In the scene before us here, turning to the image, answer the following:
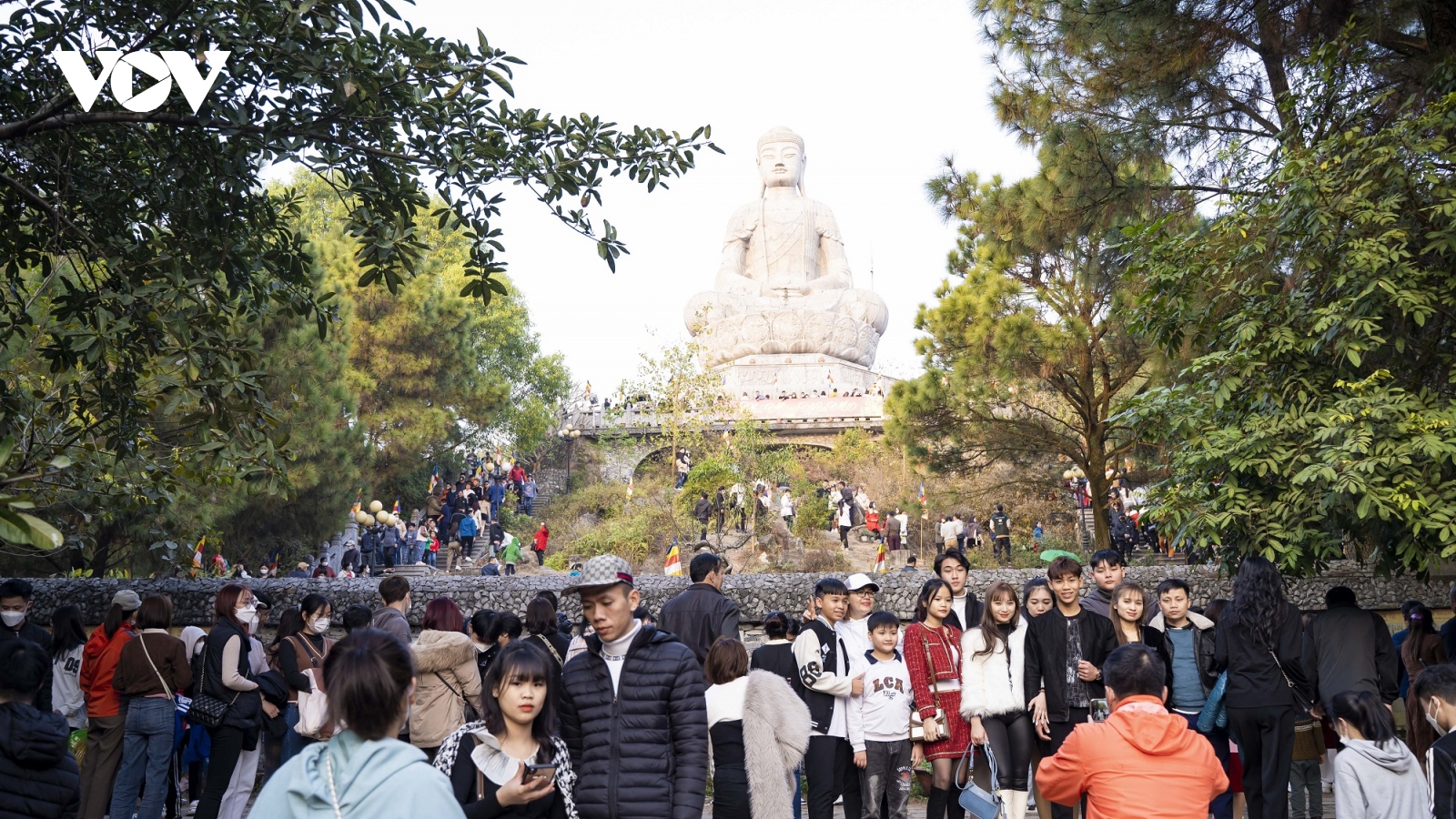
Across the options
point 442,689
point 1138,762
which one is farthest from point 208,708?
point 1138,762

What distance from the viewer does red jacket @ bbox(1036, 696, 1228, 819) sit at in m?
3.38

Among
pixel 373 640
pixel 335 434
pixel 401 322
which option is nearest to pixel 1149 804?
pixel 373 640

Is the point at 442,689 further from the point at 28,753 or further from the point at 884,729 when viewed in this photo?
the point at 884,729

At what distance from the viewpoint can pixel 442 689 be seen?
5137 mm

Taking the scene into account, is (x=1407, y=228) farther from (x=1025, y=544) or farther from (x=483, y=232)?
(x=1025, y=544)

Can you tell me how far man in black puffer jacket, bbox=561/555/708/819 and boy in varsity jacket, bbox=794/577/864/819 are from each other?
1.85 metres

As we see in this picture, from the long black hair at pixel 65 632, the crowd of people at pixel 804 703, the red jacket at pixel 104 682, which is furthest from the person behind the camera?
the long black hair at pixel 65 632

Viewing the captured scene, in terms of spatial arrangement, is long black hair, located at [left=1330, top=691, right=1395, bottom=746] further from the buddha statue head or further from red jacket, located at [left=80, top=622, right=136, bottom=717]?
the buddha statue head

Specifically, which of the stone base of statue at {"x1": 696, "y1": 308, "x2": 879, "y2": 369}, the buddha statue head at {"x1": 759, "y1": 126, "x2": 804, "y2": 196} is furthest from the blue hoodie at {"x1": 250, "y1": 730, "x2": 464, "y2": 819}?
the buddha statue head at {"x1": 759, "y1": 126, "x2": 804, "y2": 196}

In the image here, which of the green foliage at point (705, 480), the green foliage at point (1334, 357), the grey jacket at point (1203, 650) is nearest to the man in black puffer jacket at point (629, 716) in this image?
the grey jacket at point (1203, 650)

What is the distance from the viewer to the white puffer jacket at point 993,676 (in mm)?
5465

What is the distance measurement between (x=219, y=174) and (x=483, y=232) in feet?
4.81

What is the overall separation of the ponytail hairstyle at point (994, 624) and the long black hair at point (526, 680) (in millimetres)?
2606

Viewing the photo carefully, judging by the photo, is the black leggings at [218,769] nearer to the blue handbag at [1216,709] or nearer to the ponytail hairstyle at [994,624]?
the ponytail hairstyle at [994,624]
